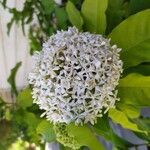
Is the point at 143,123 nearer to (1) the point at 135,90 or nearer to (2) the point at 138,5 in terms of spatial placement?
(1) the point at 135,90

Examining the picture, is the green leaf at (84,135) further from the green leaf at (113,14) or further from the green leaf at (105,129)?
the green leaf at (113,14)

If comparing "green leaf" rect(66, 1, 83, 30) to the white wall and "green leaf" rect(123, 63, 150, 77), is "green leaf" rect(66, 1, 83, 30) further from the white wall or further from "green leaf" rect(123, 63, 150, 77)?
the white wall

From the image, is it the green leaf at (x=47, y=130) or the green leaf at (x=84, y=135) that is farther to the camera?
the green leaf at (x=47, y=130)

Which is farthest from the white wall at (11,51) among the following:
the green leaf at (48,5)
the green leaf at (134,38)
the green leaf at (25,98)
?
the green leaf at (134,38)

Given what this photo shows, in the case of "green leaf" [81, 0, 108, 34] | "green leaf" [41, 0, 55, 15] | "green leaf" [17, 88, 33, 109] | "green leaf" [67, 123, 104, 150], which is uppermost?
"green leaf" [41, 0, 55, 15]

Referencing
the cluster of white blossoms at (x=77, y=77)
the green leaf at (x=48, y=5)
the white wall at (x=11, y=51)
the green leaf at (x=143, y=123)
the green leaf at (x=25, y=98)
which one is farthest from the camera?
the white wall at (x=11, y=51)

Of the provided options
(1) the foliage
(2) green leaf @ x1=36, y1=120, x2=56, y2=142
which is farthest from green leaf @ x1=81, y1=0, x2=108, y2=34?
(2) green leaf @ x1=36, y1=120, x2=56, y2=142
